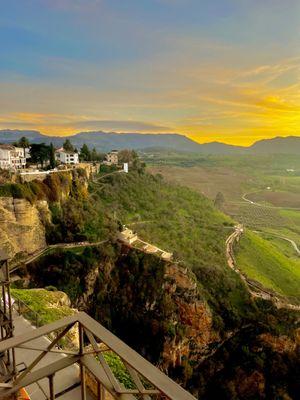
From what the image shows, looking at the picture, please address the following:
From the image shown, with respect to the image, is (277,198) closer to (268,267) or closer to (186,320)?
(268,267)

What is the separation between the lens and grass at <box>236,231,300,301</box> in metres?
26.4

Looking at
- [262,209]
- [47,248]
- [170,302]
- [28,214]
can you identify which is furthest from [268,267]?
[262,209]

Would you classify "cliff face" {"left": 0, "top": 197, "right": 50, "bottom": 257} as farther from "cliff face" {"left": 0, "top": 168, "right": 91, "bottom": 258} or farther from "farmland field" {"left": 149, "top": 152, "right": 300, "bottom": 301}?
"farmland field" {"left": 149, "top": 152, "right": 300, "bottom": 301}

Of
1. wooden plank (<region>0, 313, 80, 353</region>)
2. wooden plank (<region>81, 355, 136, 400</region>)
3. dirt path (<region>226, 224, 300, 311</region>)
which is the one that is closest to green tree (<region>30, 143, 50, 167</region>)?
dirt path (<region>226, 224, 300, 311</region>)

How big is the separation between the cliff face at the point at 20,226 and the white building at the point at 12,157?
869 cm

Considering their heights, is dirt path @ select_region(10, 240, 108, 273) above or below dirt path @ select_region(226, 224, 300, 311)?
above

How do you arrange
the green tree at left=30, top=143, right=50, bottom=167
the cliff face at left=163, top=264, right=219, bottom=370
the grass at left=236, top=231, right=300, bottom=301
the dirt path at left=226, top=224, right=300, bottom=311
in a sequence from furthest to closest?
the green tree at left=30, top=143, right=50, bottom=167
the grass at left=236, top=231, right=300, bottom=301
the dirt path at left=226, top=224, right=300, bottom=311
the cliff face at left=163, top=264, right=219, bottom=370

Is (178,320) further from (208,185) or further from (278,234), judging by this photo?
(208,185)

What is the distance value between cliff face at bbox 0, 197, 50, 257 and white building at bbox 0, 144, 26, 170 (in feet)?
28.5

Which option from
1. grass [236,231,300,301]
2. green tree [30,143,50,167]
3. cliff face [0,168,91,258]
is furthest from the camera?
green tree [30,143,50,167]

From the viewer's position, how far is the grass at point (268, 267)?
86.7 feet

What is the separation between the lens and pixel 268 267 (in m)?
29.0

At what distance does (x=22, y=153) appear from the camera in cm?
3300

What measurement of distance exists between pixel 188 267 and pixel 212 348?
5660mm
